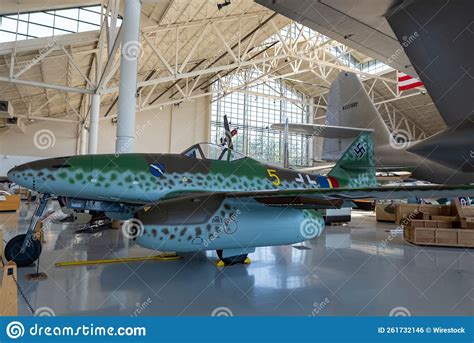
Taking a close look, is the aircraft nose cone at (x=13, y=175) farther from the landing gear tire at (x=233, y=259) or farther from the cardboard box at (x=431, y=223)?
the cardboard box at (x=431, y=223)

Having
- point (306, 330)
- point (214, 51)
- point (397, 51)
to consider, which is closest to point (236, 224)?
point (306, 330)

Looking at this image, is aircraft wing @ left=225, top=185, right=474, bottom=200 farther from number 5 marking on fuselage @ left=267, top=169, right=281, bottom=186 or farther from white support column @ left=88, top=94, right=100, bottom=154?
white support column @ left=88, top=94, right=100, bottom=154

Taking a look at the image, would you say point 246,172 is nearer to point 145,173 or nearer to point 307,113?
point 145,173

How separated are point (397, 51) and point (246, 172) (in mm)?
3984

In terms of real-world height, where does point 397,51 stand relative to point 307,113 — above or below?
below

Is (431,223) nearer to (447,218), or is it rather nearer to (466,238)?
(447,218)

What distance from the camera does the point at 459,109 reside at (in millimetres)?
3295

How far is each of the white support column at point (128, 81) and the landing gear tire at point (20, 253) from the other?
333cm

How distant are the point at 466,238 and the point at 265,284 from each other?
17.9ft

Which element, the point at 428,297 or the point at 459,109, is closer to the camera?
the point at 459,109

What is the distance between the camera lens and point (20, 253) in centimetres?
457

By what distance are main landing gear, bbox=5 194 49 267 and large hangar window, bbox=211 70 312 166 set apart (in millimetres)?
30026

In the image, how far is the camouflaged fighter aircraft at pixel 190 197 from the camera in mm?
3910

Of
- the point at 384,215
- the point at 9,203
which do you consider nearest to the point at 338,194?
the point at 384,215
